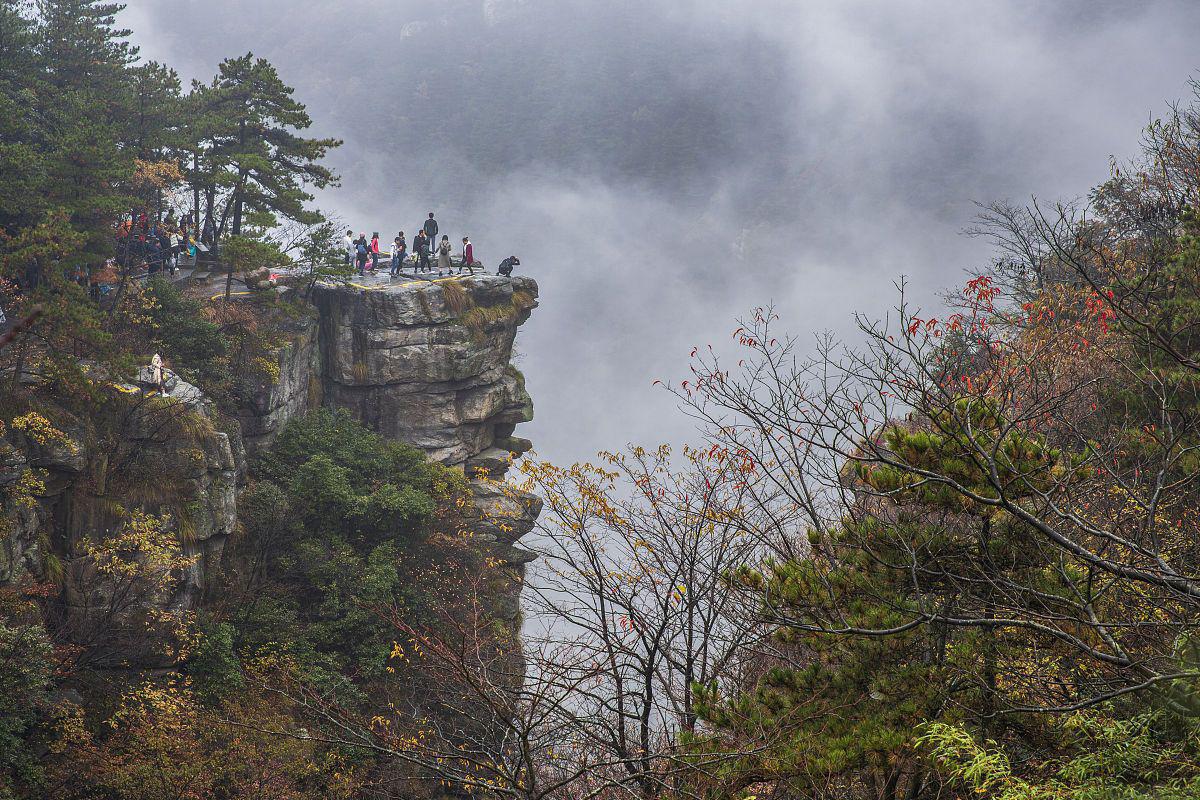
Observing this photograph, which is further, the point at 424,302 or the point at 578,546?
the point at 424,302

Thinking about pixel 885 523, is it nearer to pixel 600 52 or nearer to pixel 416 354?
pixel 416 354

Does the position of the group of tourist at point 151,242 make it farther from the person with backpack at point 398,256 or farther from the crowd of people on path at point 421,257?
the person with backpack at point 398,256

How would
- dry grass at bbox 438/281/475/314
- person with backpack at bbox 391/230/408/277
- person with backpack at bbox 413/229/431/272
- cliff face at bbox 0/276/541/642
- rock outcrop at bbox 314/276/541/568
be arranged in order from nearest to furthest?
cliff face at bbox 0/276/541/642 < rock outcrop at bbox 314/276/541/568 < dry grass at bbox 438/281/475/314 < person with backpack at bbox 391/230/408/277 < person with backpack at bbox 413/229/431/272

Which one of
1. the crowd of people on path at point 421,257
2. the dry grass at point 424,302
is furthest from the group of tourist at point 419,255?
the dry grass at point 424,302

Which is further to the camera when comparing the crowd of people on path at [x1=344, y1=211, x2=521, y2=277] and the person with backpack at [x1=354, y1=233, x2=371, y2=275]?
the crowd of people on path at [x1=344, y1=211, x2=521, y2=277]

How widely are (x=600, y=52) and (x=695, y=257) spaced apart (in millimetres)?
38868

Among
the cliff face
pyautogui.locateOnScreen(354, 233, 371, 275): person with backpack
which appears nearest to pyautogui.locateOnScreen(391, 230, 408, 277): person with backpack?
pyautogui.locateOnScreen(354, 233, 371, 275): person with backpack

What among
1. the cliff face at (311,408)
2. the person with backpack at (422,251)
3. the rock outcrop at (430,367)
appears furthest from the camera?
the person with backpack at (422,251)

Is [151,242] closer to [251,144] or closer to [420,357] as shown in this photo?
[251,144]

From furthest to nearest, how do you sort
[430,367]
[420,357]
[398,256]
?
[398,256] < [430,367] < [420,357]

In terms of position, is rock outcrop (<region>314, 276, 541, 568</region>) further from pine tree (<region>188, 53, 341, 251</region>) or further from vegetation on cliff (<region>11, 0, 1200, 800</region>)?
pine tree (<region>188, 53, 341, 251</region>)

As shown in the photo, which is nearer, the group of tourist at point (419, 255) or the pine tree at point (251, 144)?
the pine tree at point (251, 144)

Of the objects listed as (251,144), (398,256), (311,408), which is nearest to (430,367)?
(311,408)

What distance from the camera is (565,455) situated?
11200 centimetres
